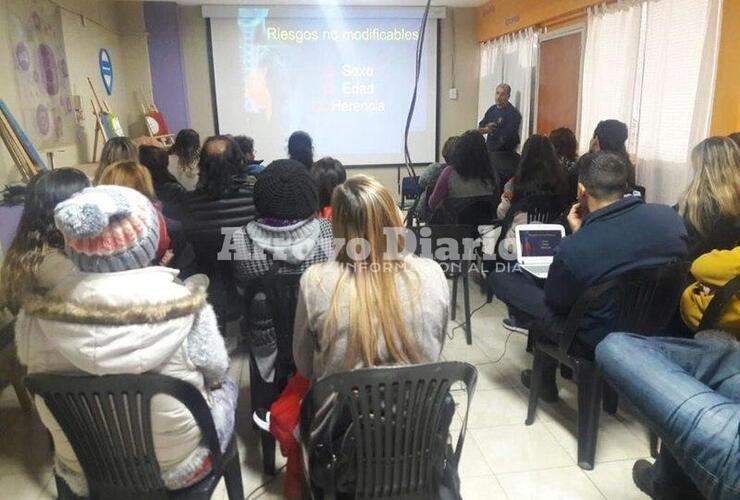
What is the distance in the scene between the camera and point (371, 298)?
1.29 meters

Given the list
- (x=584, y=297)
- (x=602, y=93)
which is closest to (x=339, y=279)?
(x=584, y=297)

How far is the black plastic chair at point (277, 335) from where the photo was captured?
5.65ft

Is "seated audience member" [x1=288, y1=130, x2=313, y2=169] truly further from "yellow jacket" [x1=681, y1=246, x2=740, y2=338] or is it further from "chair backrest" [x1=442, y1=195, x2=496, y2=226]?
"yellow jacket" [x1=681, y1=246, x2=740, y2=338]

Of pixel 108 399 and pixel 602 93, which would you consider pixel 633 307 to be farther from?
pixel 602 93

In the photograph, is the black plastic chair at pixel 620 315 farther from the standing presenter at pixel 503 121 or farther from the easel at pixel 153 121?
the easel at pixel 153 121

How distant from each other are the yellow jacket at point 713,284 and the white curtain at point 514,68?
418cm

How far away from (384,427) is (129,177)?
1.79 meters

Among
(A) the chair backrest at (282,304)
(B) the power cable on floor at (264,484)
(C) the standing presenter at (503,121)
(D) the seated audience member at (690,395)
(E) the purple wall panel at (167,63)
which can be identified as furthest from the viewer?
(E) the purple wall panel at (167,63)

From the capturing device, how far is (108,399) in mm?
1141

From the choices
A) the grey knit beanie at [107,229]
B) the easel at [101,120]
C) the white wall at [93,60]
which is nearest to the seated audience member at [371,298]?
the grey knit beanie at [107,229]

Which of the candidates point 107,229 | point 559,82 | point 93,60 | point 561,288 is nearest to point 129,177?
point 107,229

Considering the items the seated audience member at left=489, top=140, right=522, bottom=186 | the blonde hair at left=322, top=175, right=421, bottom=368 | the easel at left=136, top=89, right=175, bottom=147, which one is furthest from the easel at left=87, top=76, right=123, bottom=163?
the blonde hair at left=322, top=175, right=421, bottom=368

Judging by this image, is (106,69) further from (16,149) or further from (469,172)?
(469,172)

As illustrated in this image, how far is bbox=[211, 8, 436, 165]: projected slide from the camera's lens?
20.8 ft
